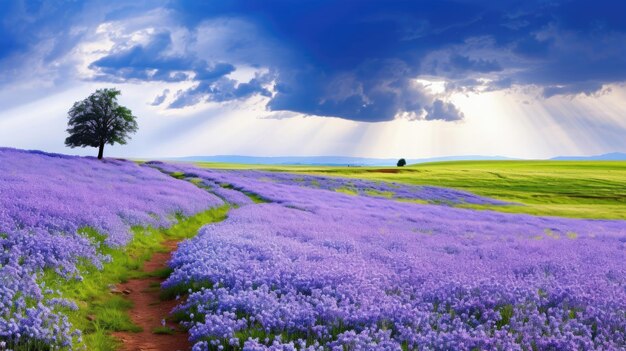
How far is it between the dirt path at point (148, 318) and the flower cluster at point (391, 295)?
0.42 meters

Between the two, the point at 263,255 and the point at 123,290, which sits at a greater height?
the point at 263,255

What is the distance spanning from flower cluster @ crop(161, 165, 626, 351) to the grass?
46.9 inches

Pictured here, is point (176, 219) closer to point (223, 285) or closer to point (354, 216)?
point (354, 216)

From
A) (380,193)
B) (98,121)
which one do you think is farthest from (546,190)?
(98,121)

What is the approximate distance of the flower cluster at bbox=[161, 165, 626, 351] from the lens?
7.62 m

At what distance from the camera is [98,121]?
58.9 metres

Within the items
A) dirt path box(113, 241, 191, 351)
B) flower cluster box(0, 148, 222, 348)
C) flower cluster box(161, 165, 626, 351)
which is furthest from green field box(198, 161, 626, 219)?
dirt path box(113, 241, 191, 351)

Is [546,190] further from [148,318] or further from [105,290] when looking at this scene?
[148,318]

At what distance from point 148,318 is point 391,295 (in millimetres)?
4788

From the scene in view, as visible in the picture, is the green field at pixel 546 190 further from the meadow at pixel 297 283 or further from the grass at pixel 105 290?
the grass at pixel 105 290

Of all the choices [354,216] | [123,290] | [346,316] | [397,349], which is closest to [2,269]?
[123,290]

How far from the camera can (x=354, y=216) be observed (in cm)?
2539

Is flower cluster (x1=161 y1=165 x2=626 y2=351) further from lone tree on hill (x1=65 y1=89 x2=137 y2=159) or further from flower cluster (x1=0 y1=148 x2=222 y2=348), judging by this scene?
lone tree on hill (x1=65 y1=89 x2=137 y2=159)

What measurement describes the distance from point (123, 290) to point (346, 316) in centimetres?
596
